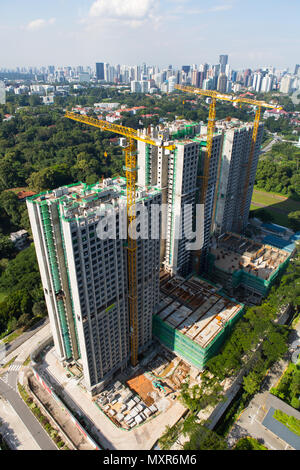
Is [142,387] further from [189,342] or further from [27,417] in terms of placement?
[27,417]

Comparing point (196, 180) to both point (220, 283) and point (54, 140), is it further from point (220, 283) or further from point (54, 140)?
point (54, 140)

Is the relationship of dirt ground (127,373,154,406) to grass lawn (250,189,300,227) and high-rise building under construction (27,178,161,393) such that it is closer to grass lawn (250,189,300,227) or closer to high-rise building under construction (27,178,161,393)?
high-rise building under construction (27,178,161,393)

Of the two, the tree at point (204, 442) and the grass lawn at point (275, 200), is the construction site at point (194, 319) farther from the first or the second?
the grass lawn at point (275, 200)

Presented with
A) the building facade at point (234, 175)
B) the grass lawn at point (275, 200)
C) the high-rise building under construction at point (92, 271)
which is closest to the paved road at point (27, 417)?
the high-rise building under construction at point (92, 271)

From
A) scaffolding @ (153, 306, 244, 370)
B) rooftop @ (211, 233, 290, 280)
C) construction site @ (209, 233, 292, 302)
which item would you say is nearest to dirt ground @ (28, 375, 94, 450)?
scaffolding @ (153, 306, 244, 370)

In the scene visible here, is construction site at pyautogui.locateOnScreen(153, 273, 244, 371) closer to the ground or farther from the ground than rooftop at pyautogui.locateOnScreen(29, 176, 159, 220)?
closer to the ground

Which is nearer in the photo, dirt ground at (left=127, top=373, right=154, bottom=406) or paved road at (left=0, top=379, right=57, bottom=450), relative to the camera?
paved road at (left=0, top=379, right=57, bottom=450)

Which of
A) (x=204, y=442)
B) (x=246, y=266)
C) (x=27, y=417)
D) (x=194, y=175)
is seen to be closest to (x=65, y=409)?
(x=27, y=417)
